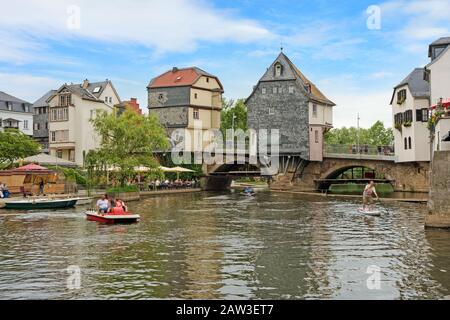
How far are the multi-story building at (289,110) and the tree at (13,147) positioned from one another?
3055 cm

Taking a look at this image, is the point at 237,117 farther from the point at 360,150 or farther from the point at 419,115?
the point at 419,115

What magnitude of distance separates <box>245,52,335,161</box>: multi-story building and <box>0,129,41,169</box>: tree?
3055 centimetres

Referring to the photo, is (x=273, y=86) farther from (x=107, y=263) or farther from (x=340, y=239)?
(x=107, y=263)

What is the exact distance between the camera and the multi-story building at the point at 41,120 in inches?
3713

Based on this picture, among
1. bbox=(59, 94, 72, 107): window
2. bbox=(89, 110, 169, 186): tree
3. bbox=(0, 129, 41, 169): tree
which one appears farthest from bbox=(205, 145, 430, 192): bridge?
bbox=(0, 129, 41, 169): tree

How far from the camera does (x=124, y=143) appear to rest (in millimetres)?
56812

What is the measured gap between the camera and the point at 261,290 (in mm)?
15023

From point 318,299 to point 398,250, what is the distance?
29.6ft

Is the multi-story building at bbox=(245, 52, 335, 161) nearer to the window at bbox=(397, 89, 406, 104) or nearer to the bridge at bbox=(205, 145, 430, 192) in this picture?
the bridge at bbox=(205, 145, 430, 192)

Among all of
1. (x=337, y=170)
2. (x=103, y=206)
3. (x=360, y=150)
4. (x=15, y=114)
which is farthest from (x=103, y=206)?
(x=15, y=114)

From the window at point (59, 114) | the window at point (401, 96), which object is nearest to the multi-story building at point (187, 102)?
the window at point (59, 114)

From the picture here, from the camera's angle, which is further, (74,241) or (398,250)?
(74,241)

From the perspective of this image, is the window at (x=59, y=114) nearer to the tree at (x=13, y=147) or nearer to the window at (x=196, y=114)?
the tree at (x=13, y=147)

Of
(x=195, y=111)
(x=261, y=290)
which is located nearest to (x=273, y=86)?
(x=195, y=111)
